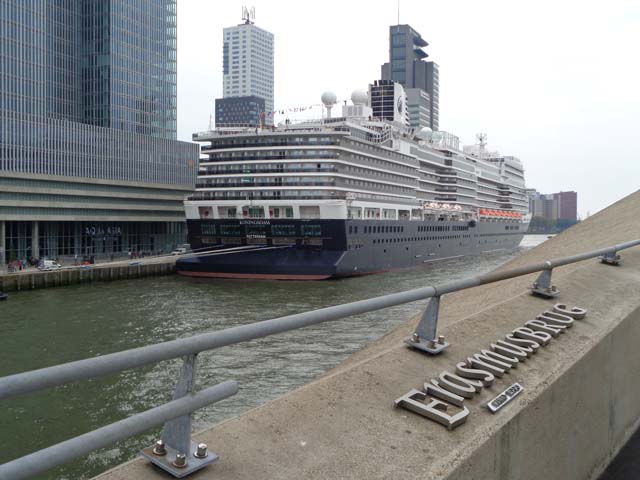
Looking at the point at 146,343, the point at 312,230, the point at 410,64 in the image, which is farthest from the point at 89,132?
the point at 410,64

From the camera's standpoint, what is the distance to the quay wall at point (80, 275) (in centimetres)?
3619

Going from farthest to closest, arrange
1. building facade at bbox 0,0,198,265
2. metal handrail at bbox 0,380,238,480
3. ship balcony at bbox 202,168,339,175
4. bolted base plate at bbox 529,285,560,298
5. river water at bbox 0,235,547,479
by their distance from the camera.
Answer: building facade at bbox 0,0,198,265, ship balcony at bbox 202,168,339,175, river water at bbox 0,235,547,479, bolted base plate at bbox 529,285,560,298, metal handrail at bbox 0,380,238,480

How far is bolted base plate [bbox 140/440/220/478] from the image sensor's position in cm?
284

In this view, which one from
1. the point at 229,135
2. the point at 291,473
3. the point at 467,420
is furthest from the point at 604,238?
the point at 229,135

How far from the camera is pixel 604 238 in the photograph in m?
11.3

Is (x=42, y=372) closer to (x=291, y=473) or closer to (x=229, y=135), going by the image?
(x=291, y=473)

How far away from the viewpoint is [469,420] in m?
3.94

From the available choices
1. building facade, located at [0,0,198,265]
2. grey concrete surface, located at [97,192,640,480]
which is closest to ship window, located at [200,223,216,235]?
building facade, located at [0,0,198,265]

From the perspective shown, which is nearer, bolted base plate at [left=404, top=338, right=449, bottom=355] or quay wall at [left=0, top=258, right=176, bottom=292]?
bolted base plate at [left=404, top=338, right=449, bottom=355]

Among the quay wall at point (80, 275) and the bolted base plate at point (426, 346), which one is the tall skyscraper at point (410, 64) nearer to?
the quay wall at point (80, 275)

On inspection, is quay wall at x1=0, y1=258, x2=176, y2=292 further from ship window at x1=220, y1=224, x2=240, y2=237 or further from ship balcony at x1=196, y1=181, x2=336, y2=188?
ship balcony at x1=196, y1=181, x2=336, y2=188

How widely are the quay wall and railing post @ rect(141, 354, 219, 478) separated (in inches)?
1452

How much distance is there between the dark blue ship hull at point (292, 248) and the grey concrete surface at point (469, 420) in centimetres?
3444

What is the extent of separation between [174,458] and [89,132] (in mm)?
65356
